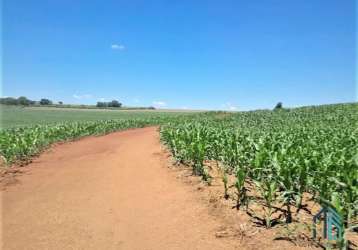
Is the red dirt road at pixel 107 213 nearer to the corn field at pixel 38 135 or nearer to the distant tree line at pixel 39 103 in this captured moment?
the corn field at pixel 38 135

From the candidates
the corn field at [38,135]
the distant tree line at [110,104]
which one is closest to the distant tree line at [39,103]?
the distant tree line at [110,104]

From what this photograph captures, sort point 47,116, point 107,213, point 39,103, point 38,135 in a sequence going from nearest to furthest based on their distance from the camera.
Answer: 1. point 107,213
2. point 38,135
3. point 47,116
4. point 39,103

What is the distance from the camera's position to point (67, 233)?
5.84 m

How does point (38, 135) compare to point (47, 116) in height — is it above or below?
above

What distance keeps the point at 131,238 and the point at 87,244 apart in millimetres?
591

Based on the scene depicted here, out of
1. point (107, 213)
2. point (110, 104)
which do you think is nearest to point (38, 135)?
point (107, 213)

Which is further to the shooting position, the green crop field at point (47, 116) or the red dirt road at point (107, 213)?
the green crop field at point (47, 116)

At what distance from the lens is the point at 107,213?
671 cm

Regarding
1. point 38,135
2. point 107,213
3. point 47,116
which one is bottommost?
point 47,116

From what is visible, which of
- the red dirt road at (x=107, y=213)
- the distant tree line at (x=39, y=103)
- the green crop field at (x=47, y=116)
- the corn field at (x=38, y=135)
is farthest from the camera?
the distant tree line at (x=39, y=103)

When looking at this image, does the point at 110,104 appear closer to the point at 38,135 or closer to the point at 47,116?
the point at 47,116

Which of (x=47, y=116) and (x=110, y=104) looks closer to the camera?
(x=47, y=116)

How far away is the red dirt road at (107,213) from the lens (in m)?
5.46

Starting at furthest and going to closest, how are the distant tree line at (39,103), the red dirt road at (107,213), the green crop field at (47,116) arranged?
the distant tree line at (39,103) < the green crop field at (47,116) < the red dirt road at (107,213)
